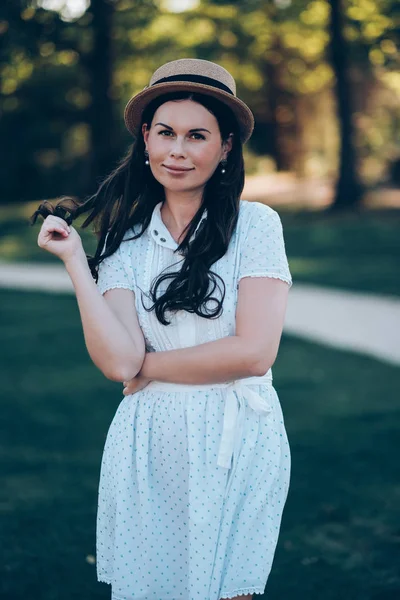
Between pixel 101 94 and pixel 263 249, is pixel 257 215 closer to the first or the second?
pixel 263 249

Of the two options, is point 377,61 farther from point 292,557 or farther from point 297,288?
point 292,557

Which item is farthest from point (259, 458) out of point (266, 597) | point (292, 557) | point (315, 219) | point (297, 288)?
point (315, 219)

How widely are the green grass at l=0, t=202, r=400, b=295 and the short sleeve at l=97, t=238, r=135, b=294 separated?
29.3 feet

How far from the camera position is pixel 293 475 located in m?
5.54

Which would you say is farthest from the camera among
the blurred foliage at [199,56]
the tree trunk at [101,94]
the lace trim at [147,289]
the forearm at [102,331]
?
the tree trunk at [101,94]

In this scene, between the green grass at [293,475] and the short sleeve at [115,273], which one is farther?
the green grass at [293,475]

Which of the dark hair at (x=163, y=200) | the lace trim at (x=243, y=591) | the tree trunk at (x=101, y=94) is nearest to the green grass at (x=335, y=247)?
the tree trunk at (x=101, y=94)

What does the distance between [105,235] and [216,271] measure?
0.39 meters

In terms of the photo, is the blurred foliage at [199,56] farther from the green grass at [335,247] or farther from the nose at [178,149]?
the nose at [178,149]

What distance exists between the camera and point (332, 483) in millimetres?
5395

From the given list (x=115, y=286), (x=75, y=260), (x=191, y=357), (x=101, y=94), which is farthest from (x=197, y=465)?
(x=101, y=94)

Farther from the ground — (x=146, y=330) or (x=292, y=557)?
(x=146, y=330)

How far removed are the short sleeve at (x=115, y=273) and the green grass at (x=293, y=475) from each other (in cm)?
182

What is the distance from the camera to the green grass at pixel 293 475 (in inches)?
166
